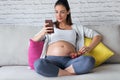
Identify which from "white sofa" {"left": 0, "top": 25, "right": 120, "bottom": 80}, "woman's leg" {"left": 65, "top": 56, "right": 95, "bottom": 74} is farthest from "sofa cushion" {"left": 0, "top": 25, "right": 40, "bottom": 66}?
"woman's leg" {"left": 65, "top": 56, "right": 95, "bottom": 74}

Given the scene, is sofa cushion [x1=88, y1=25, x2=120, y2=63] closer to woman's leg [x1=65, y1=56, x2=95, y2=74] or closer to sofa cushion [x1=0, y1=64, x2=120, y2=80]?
sofa cushion [x1=0, y1=64, x2=120, y2=80]

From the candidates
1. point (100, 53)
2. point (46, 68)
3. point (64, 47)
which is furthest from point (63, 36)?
point (46, 68)

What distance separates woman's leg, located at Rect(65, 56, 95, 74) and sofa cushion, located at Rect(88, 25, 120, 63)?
44 centimetres

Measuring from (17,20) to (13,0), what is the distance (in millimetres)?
219

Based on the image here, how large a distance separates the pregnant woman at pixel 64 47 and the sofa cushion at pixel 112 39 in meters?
0.08

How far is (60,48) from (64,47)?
0.13 ft

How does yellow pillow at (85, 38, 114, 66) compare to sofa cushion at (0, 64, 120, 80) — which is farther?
yellow pillow at (85, 38, 114, 66)

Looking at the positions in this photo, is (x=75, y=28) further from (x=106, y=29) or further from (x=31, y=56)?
(x=31, y=56)

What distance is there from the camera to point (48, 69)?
194cm

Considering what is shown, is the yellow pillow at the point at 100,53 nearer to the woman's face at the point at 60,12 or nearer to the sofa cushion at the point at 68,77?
the sofa cushion at the point at 68,77

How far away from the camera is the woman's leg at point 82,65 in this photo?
1963 millimetres

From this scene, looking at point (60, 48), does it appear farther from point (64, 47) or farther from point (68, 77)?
point (68, 77)

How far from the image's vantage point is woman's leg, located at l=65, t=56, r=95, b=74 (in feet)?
6.44

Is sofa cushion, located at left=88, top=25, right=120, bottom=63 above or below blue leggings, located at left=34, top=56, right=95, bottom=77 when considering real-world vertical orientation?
above
